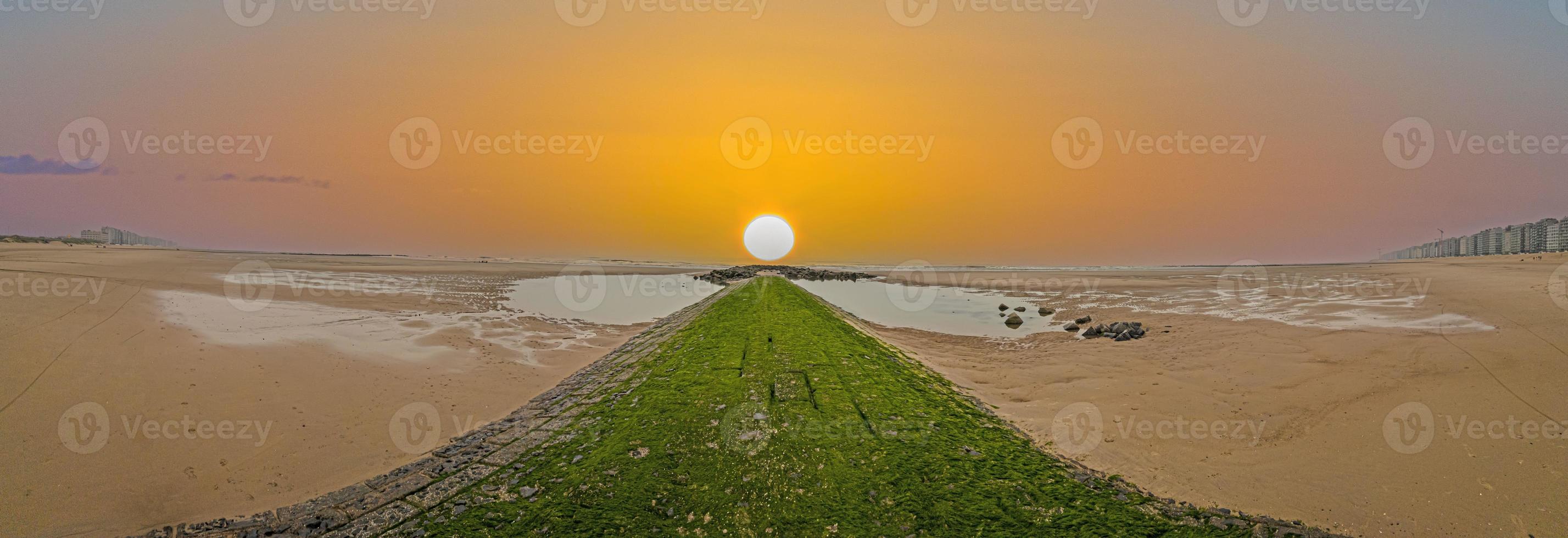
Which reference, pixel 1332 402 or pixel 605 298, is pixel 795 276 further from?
pixel 1332 402

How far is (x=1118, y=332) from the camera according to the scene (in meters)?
18.4

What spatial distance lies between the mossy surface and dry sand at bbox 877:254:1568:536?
1.65 metres

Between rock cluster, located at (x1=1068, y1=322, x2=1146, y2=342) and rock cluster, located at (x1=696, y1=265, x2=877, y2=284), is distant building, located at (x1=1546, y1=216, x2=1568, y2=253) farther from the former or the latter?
rock cluster, located at (x1=1068, y1=322, x2=1146, y2=342)

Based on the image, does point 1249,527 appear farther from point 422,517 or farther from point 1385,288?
point 1385,288

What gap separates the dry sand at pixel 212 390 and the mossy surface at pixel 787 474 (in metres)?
3.23

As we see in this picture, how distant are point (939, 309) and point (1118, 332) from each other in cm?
1413

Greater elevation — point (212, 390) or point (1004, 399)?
point (212, 390)

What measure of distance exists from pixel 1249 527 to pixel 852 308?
90.9 ft

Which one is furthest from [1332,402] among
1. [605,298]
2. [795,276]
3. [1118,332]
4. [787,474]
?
[795,276]

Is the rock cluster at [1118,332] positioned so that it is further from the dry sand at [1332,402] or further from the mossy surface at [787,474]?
the mossy surface at [787,474]

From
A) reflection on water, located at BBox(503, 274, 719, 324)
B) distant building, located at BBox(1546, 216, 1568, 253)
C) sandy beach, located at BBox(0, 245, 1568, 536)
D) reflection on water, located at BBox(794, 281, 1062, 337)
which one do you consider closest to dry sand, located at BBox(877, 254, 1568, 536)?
sandy beach, located at BBox(0, 245, 1568, 536)

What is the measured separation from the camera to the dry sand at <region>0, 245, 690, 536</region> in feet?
23.0

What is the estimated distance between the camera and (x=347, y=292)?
29.1m

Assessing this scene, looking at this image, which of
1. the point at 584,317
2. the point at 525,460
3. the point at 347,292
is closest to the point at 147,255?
the point at 347,292
